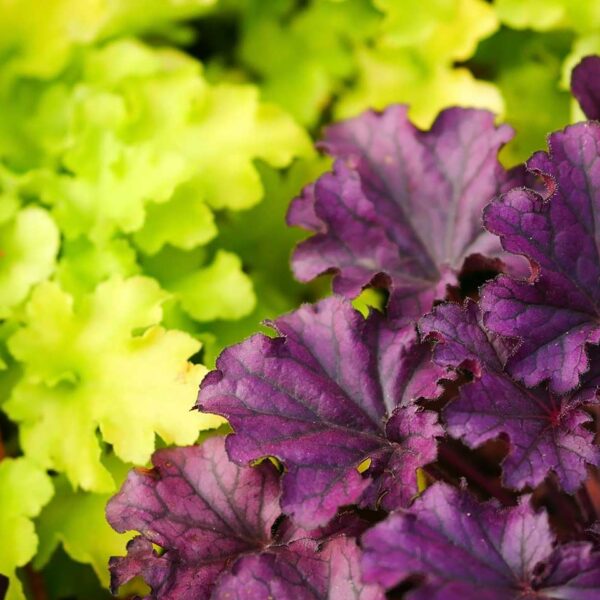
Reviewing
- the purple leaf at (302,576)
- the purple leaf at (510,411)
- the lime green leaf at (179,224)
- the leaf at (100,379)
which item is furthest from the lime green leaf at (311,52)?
the purple leaf at (302,576)

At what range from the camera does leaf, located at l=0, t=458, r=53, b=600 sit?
128 centimetres

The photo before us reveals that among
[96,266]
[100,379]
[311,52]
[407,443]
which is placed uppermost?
[311,52]

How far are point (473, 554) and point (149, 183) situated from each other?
0.88m

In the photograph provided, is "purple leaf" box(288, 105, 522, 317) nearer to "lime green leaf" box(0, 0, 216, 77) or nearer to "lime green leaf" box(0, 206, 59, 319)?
"lime green leaf" box(0, 206, 59, 319)

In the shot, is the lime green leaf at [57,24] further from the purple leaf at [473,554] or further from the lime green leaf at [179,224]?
the purple leaf at [473,554]

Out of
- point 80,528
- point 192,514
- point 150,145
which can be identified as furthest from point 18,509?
point 150,145

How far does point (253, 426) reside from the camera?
1069 mm

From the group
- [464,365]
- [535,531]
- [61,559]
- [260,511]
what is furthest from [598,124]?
[61,559]

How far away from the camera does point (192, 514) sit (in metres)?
1.14

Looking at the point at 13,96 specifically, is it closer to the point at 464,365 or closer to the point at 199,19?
the point at 199,19

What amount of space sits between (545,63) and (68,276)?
→ 113 cm

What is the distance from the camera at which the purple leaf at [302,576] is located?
99 centimetres

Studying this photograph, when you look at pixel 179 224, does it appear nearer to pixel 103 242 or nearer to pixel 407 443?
pixel 103 242

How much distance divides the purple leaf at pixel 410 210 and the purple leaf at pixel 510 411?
0.71ft
